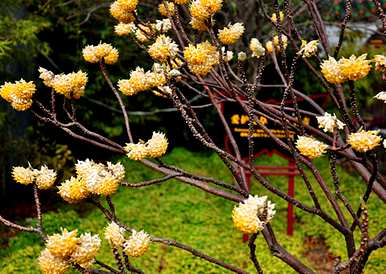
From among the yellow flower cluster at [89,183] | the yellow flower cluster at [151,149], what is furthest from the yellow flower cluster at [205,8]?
the yellow flower cluster at [89,183]

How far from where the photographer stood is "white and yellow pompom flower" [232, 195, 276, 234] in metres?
0.94

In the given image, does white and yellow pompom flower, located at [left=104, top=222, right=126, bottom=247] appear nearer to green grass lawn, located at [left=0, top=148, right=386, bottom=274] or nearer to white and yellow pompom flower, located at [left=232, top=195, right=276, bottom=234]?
white and yellow pompom flower, located at [left=232, top=195, right=276, bottom=234]

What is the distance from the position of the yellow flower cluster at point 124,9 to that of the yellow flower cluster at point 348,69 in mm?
639

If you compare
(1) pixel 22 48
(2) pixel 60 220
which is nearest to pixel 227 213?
(2) pixel 60 220

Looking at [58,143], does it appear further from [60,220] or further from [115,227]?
[115,227]

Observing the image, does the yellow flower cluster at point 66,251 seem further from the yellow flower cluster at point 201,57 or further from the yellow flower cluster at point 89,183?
the yellow flower cluster at point 201,57

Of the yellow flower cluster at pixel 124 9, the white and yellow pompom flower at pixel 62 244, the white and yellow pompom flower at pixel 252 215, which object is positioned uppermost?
the yellow flower cluster at pixel 124 9

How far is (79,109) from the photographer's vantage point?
18.4ft

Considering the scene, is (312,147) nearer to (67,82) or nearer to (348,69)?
(348,69)

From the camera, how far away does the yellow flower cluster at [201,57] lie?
1259 mm

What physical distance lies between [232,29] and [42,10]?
4151 mm

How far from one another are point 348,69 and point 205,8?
0.43 m

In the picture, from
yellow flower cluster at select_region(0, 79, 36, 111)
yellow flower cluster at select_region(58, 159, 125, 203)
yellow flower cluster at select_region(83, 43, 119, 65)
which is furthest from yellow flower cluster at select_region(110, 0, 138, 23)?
yellow flower cluster at select_region(58, 159, 125, 203)

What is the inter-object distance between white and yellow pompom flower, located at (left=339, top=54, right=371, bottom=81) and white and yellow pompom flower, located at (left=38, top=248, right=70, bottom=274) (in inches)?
27.5
